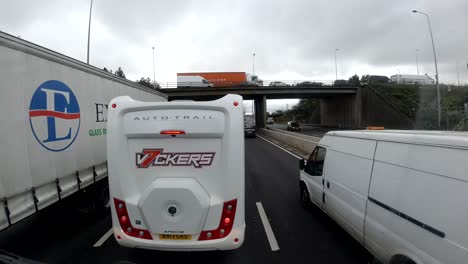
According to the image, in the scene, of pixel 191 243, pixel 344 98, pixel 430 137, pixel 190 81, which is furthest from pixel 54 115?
pixel 344 98

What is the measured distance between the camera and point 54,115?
14.7ft

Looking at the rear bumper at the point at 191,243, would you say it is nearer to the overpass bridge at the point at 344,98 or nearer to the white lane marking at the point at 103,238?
the white lane marking at the point at 103,238

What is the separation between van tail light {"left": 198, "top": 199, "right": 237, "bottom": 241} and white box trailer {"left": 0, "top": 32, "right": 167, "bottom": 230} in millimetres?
2595

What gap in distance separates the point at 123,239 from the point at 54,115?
2.37 meters

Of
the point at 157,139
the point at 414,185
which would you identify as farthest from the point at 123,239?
the point at 414,185

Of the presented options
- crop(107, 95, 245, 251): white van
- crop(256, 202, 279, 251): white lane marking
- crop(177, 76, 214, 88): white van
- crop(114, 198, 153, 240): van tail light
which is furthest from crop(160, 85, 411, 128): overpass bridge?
crop(114, 198, 153, 240): van tail light

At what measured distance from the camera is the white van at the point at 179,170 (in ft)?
11.5

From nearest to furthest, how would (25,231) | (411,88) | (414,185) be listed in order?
(414,185) → (25,231) → (411,88)

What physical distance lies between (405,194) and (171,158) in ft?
9.13

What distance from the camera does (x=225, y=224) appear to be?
361 centimetres

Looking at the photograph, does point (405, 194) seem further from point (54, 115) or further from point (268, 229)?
point (54, 115)

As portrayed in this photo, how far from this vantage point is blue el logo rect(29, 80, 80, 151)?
4096 mm

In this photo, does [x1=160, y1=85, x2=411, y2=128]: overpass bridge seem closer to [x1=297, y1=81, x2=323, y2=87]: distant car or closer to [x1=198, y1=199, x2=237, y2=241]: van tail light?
[x1=297, y1=81, x2=323, y2=87]: distant car

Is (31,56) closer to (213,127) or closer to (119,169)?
(119,169)
